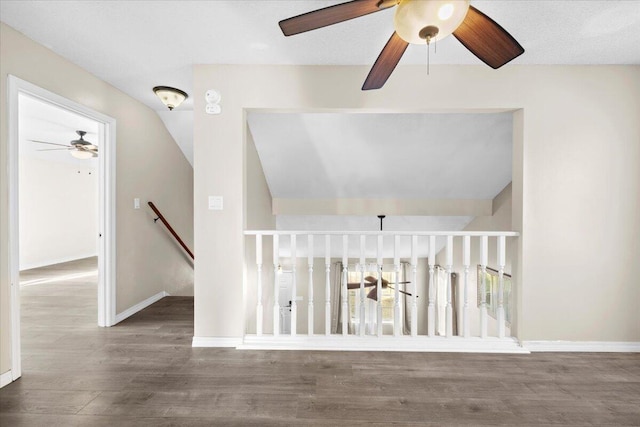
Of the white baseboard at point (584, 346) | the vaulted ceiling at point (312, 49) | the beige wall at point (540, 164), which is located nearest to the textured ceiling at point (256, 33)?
the vaulted ceiling at point (312, 49)

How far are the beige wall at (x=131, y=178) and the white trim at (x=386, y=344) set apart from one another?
1.63 m

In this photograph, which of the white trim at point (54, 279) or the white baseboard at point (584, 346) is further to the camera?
the white trim at point (54, 279)

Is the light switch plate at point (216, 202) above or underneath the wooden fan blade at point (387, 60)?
underneath

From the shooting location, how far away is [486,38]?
1479 mm

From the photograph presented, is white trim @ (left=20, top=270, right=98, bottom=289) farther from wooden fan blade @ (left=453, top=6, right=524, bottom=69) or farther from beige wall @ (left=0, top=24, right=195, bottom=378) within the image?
wooden fan blade @ (left=453, top=6, right=524, bottom=69)

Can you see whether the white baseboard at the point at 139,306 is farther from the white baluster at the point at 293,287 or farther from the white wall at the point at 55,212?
the white wall at the point at 55,212

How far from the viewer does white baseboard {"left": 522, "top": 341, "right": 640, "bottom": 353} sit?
2518 mm

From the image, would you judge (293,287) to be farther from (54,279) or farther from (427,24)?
(54,279)

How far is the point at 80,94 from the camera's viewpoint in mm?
2682

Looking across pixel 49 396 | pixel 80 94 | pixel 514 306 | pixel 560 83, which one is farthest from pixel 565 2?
pixel 49 396

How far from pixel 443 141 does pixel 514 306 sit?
177 centimetres

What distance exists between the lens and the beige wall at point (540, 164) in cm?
252

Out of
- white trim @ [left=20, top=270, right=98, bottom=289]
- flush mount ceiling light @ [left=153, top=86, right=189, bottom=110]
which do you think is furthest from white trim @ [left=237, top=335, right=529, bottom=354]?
white trim @ [left=20, top=270, right=98, bottom=289]

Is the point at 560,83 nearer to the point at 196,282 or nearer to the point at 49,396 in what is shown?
the point at 196,282
